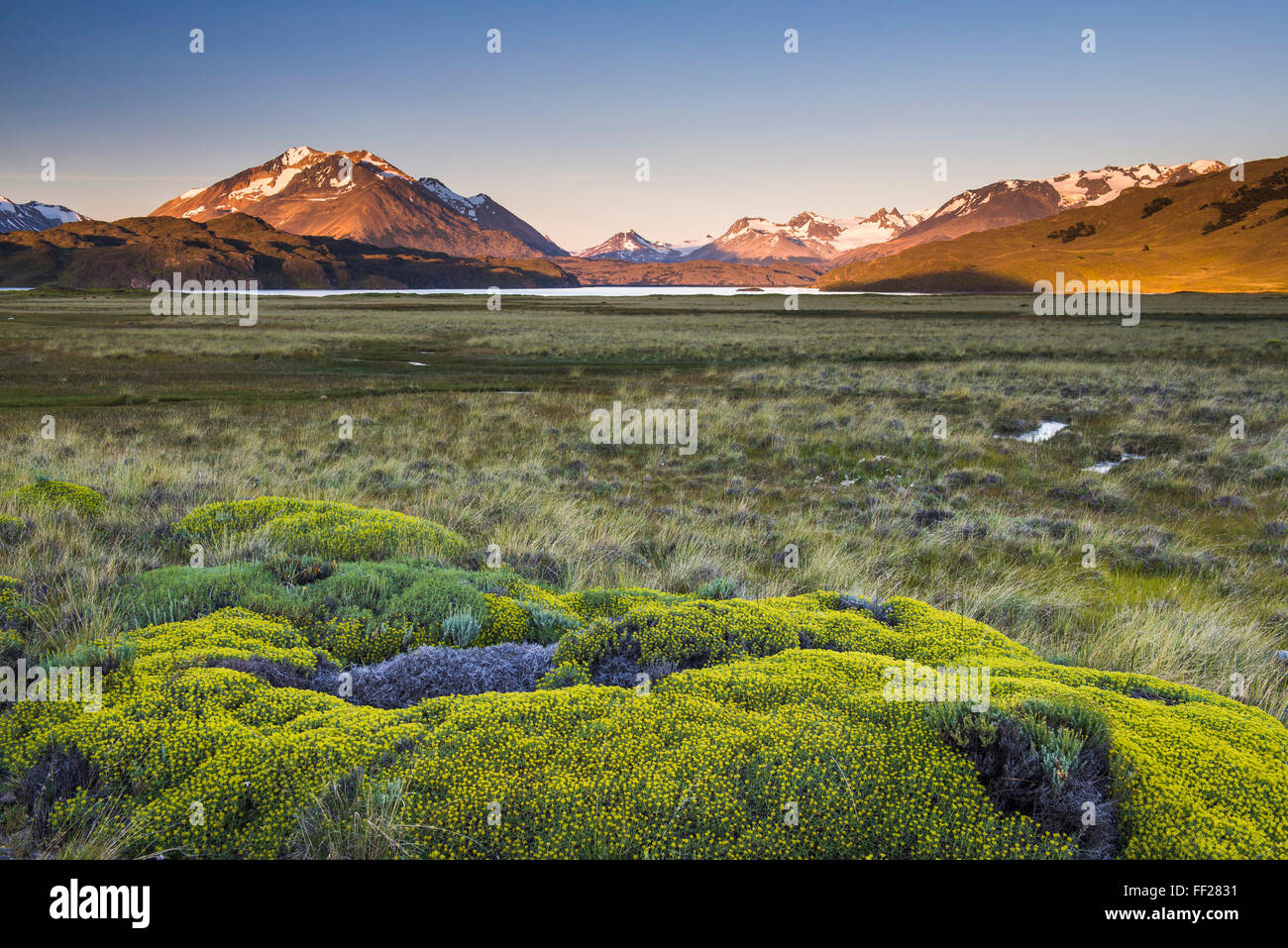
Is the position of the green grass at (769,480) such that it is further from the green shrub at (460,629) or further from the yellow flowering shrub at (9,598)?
the green shrub at (460,629)

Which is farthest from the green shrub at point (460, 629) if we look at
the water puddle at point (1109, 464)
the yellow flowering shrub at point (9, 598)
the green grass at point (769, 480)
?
the water puddle at point (1109, 464)

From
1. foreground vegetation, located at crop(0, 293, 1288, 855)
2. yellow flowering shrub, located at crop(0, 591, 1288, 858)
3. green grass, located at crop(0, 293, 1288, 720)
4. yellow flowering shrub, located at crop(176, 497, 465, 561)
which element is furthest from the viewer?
green grass, located at crop(0, 293, 1288, 720)

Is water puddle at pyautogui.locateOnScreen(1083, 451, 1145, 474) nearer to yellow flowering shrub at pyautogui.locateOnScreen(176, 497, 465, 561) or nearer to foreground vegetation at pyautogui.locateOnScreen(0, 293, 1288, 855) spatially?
foreground vegetation at pyautogui.locateOnScreen(0, 293, 1288, 855)

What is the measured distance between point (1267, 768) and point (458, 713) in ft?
11.5

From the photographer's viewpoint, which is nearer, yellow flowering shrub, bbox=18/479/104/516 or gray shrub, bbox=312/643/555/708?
gray shrub, bbox=312/643/555/708

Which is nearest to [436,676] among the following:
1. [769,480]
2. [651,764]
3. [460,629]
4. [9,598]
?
[460,629]

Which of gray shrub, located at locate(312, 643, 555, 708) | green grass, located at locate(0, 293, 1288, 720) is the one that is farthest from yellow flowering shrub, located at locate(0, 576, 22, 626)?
gray shrub, located at locate(312, 643, 555, 708)

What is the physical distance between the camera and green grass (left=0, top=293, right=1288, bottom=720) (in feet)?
22.1

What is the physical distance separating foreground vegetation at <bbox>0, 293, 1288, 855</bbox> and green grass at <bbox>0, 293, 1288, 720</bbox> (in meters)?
0.08

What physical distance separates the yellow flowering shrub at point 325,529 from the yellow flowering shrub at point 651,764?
2559 mm

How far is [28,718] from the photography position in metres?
3.17

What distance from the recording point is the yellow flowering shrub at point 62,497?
7.55m

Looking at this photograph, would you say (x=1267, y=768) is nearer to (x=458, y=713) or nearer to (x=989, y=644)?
(x=989, y=644)

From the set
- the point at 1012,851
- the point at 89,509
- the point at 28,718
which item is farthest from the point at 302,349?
the point at 1012,851
